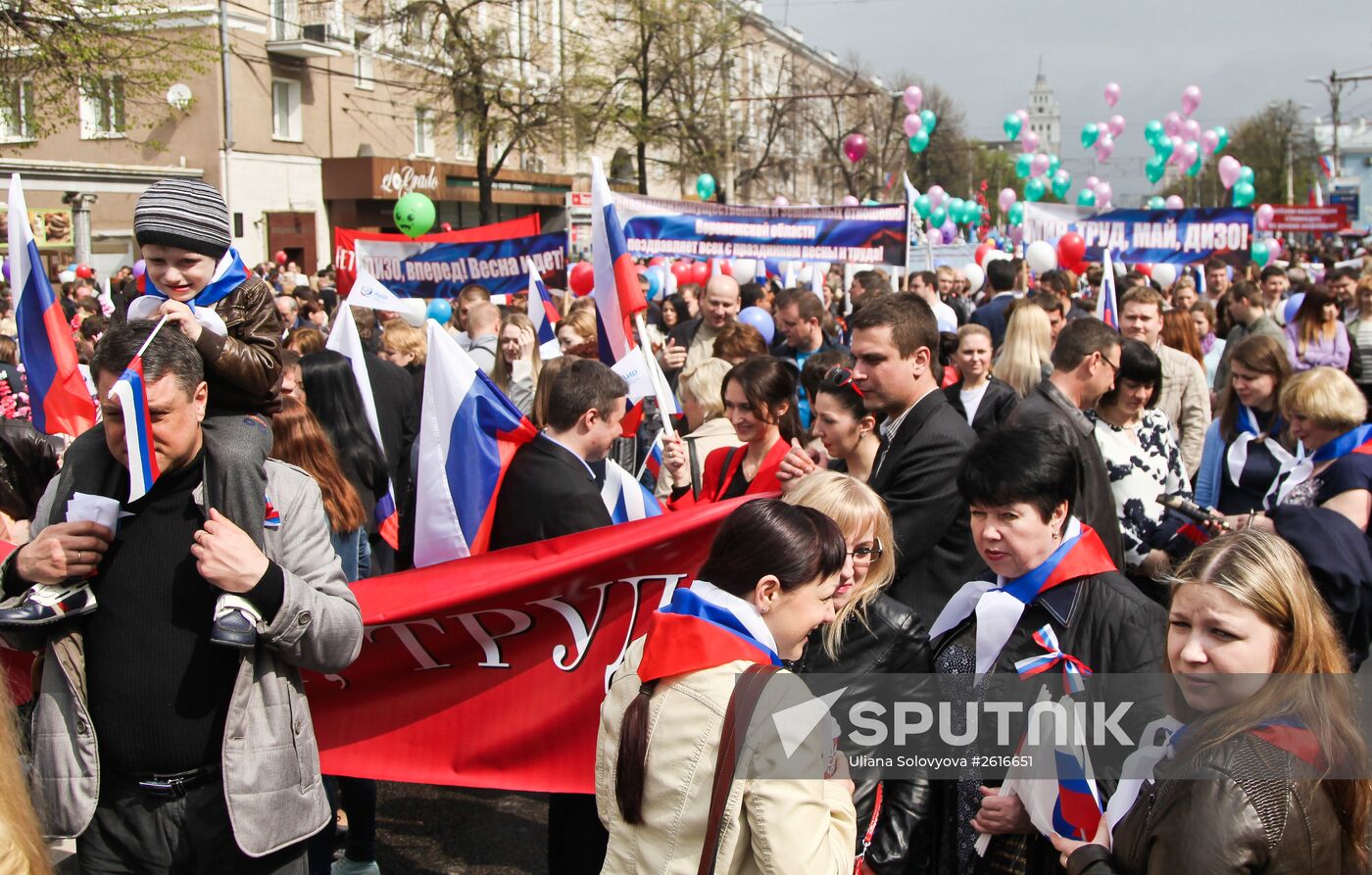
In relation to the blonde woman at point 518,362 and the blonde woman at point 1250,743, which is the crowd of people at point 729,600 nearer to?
the blonde woman at point 1250,743

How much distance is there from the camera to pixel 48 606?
8.95 feet

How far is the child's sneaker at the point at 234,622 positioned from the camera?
8.90ft

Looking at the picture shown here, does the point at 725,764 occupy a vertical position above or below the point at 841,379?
below

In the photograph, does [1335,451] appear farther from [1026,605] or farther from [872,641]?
[872,641]

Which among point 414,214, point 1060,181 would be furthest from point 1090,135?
point 414,214

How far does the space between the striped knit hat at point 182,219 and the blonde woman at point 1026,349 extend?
4366 mm

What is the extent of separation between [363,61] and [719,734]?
3717 centimetres

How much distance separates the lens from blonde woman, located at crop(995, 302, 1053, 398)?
21.4 feet

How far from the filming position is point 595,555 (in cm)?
396

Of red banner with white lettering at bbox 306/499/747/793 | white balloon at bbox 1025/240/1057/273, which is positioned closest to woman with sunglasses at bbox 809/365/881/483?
red banner with white lettering at bbox 306/499/747/793

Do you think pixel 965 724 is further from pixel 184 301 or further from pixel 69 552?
pixel 184 301

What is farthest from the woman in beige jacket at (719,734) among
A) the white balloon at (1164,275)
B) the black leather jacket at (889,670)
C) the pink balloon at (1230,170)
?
the pink balloon at (1230,170)

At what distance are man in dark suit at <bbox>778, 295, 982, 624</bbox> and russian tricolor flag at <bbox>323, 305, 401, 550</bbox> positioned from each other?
8.04 feet

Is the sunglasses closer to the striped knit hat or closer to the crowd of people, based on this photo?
the crowd of people
